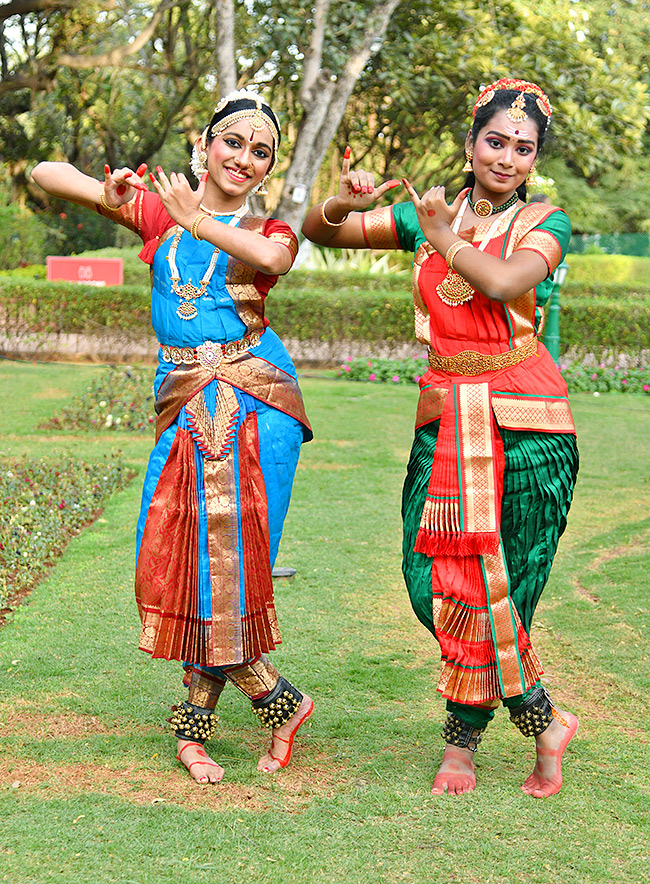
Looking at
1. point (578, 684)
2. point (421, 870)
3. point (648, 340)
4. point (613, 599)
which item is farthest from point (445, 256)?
point (648, 340)

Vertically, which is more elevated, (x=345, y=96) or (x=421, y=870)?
(x=345, y=96)

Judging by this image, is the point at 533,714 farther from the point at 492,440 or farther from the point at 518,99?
the point at 518,99

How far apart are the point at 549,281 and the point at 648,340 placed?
1090cm

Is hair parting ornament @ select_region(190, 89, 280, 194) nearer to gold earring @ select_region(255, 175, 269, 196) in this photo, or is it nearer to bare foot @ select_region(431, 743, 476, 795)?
gold earring @ select_region(255, 175, 269, 196)

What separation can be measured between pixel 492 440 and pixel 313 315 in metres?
Answer: 11.0

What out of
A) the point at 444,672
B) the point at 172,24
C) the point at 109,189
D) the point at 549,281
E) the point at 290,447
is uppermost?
the point at 172,24

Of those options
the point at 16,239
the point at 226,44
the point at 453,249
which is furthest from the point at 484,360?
the point at 16,239

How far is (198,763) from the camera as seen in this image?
3.22 metres

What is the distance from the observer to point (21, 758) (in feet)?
10.9

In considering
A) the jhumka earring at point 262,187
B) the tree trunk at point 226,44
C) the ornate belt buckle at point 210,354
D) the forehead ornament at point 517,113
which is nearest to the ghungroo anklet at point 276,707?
the ornate belt buckle at point 210,354

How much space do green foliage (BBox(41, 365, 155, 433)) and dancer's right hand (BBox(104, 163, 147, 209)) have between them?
5982 millimetres

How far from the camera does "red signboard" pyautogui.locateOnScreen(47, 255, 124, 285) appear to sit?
1426cm

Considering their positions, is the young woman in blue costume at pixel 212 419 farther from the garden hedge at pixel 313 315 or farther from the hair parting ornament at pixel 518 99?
the garden hedge at pixel 313 315

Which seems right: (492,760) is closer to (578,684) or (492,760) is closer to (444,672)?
(444,672)
